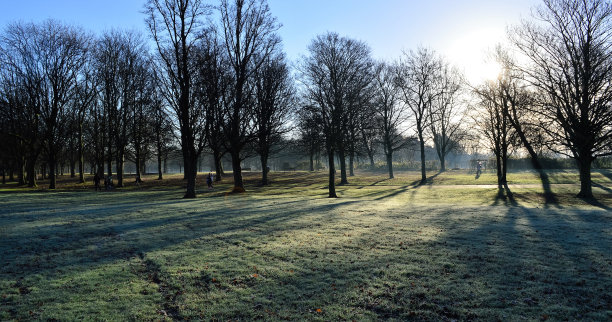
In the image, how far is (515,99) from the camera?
28.1 m

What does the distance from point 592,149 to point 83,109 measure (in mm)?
46407

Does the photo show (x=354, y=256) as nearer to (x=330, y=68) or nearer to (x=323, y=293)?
(x=323, y=293)

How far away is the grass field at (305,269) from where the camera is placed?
5340 mm

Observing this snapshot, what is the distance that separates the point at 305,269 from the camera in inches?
280

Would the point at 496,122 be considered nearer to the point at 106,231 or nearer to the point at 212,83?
the point at 212,83

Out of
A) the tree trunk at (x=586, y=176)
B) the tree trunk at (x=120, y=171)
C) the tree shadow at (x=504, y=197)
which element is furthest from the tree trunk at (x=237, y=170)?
the tree trunk at (x=586, y=176)

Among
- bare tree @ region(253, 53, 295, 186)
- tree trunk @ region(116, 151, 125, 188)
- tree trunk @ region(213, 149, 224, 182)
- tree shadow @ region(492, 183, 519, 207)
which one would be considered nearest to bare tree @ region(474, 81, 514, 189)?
tree shadow @ region(492, 183, 519, 207)

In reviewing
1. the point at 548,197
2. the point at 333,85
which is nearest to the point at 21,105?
the point at 333,85

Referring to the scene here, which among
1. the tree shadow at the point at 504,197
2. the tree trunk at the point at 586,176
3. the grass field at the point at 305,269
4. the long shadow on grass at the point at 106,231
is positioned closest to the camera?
the grass field at the point at 305,269

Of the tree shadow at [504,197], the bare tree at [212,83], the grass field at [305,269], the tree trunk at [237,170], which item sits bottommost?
the tree shadow at [504,197]

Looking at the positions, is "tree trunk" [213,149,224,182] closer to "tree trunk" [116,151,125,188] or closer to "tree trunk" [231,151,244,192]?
"tree trunk" [231,151,244,192]

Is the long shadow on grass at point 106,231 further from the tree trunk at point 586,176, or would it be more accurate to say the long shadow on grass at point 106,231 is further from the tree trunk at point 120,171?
the tree trunk at point 120,171

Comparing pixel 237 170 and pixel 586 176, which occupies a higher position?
pixel 237 170

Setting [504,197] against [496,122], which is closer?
[504,197]
